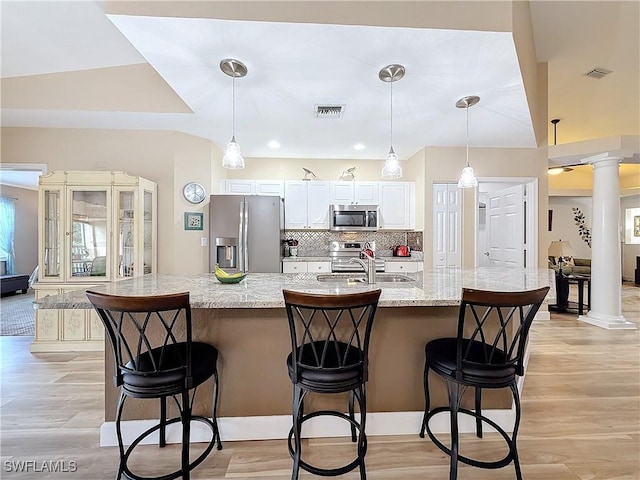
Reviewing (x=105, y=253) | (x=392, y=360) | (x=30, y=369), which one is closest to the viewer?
(x=392, y=360)

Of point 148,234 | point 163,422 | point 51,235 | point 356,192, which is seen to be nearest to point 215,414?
point 163,422

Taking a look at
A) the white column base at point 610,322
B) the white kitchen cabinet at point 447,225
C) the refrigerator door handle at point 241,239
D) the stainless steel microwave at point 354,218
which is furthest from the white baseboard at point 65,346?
the white column base at point 610,322

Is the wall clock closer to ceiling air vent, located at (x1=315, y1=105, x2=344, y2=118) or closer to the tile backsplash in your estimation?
the tile backsplash

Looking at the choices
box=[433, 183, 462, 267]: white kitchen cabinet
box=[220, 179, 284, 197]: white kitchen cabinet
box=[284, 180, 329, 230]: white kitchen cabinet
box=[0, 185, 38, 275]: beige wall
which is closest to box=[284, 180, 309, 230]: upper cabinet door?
box=[284, 180, 329, 230]: white kitchen cabinet

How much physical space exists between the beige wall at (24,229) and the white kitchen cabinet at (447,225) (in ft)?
30.3

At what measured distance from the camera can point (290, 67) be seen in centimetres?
241

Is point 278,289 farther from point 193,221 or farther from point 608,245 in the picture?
point 608,245

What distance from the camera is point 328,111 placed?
319cm

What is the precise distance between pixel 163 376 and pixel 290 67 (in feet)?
7.38

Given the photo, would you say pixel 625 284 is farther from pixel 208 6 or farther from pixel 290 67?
pixel 208 6

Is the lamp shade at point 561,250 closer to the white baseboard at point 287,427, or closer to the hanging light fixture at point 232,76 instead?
the white baseboard at point 287,427

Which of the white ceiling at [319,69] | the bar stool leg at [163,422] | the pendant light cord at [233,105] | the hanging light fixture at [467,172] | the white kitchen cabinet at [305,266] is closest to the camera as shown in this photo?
the bar stool leg at [163,422]

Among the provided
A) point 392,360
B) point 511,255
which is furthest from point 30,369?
point 511,255

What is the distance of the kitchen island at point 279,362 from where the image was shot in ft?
6.34
